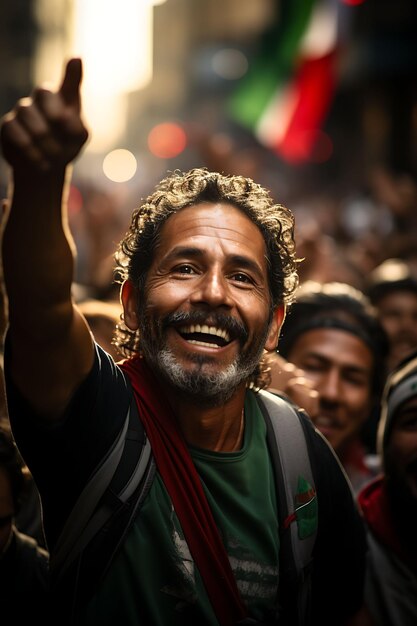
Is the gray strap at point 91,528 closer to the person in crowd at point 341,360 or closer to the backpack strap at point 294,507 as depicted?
the backpack strap at point 294,507

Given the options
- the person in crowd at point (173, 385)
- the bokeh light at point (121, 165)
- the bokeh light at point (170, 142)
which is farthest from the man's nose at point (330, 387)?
the bokeh light at point (121, 165)

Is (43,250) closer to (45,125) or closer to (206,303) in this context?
(45,125)

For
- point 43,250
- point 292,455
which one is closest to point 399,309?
point 292,455

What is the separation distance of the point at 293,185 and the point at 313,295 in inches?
932

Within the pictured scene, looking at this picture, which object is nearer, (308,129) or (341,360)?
(341,360)

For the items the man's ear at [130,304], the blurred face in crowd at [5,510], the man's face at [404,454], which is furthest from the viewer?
the man's face at [404,454]

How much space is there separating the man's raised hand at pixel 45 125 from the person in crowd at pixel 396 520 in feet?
6.02

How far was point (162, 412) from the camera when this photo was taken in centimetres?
216

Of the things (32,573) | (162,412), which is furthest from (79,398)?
(32,573)

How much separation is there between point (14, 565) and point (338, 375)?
177cm

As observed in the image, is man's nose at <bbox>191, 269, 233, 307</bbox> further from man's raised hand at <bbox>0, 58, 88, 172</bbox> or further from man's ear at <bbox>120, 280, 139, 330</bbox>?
man's raised hand at <bbox>0, 58, 88, 172</bbox>

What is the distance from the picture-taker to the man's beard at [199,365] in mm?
2158

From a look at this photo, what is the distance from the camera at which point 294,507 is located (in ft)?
7.34

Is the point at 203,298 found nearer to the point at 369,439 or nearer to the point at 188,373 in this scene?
the point at 188,373
